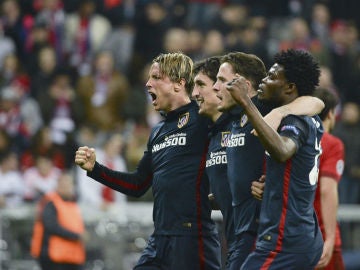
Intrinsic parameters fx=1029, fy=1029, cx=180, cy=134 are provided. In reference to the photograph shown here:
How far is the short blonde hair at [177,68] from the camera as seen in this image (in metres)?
7.22

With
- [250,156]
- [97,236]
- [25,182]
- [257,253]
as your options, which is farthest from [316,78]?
[25,182]

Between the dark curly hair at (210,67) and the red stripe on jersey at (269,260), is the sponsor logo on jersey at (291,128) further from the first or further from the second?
the dark curly hair at (210,67)

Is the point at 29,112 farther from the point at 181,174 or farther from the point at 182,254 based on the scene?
the point at 182,254

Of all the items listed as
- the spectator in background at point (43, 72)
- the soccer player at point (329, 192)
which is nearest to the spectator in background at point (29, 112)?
the spectator in background at point (43, 72)

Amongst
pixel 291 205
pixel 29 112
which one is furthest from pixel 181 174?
pixel 29 112

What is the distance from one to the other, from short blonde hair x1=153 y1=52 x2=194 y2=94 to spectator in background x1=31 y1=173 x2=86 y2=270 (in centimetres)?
565

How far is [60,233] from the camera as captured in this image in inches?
495

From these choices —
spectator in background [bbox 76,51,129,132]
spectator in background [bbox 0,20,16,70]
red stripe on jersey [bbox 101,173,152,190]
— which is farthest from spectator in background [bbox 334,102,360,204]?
red stripe on jersey [bbox 101,173,152,190]

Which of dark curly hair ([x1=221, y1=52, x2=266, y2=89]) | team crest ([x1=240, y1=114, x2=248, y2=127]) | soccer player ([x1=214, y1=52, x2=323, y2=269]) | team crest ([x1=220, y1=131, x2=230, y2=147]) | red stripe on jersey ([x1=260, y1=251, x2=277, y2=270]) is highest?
dark curly hair ([x1=221, y1=52, x2=266, y2=89])

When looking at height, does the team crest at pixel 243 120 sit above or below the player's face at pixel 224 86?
below

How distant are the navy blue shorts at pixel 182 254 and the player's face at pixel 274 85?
1.26m

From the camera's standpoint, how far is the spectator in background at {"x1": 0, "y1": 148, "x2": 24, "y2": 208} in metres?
14.2

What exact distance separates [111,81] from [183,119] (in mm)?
9190

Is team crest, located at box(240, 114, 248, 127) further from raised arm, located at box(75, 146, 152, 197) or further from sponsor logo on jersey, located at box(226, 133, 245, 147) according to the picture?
raised arm, located at box(75, 146, 152, 197)
